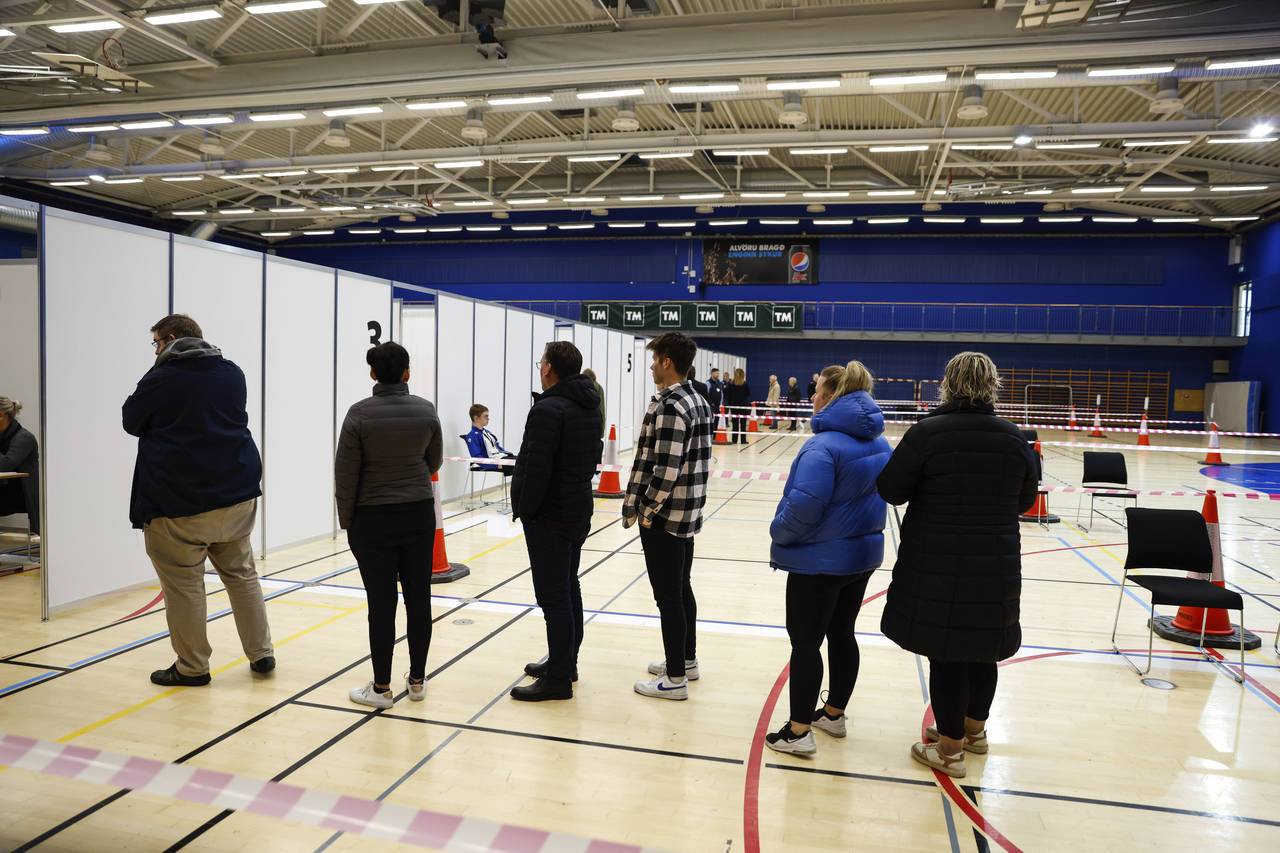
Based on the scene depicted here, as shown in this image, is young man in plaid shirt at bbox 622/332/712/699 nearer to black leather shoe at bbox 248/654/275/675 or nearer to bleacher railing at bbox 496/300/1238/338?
black leather shoe at bbox 248/654/275/675

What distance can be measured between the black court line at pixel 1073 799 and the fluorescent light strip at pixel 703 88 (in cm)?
1311

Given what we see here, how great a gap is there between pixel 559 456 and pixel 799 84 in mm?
11877

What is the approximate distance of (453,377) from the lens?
33.3ft

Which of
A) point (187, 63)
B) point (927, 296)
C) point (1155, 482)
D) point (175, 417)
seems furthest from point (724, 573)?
point (927, 296)

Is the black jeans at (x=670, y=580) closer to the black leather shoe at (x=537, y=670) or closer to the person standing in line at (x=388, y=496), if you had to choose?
the black leather shoe at (x=537, y=670)

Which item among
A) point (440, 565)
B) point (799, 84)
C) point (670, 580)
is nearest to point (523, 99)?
point (799, 84)

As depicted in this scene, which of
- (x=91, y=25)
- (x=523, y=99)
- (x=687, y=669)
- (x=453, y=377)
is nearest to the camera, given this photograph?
(x=687, y=669)

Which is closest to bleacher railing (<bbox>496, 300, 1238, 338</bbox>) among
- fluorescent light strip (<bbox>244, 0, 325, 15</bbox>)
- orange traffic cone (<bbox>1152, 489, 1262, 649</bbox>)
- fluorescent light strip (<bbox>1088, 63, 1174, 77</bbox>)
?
fluorescent light strip (<bbox>1088, 63, 1174, 77</bbox>)

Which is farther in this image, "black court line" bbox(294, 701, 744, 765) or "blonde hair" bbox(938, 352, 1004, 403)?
"black court line" bbox(294, 701, 744, 765)

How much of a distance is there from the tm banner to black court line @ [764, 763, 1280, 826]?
2381cm

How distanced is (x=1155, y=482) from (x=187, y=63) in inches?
770

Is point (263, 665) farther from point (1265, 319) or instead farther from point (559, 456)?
point (1265, 319)

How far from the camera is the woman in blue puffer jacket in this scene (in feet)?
11.0

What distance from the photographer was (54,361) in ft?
17.3
